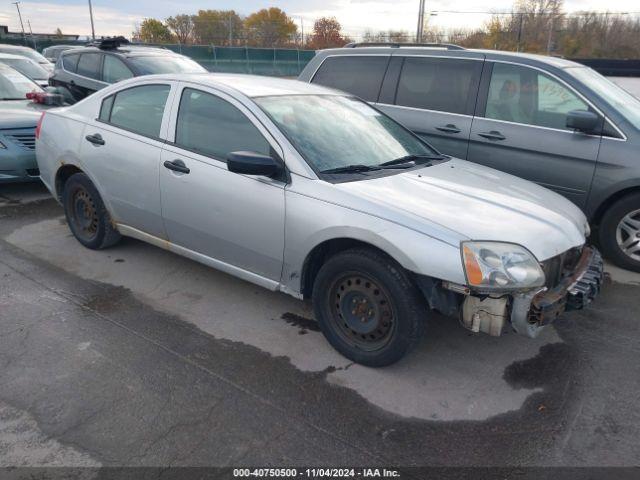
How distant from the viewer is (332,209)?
3174 mm

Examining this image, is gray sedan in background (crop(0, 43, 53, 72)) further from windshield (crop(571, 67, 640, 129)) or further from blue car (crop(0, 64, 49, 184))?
windshield (crop(571, 67, 640, 129))

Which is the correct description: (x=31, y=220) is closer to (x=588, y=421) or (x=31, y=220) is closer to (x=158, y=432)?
(x=158, y=432)

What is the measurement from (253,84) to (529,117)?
2.81 meters

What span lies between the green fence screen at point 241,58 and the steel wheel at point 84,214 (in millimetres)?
30990

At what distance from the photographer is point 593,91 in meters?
4.95

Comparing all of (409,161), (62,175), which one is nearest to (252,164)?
(409,161)

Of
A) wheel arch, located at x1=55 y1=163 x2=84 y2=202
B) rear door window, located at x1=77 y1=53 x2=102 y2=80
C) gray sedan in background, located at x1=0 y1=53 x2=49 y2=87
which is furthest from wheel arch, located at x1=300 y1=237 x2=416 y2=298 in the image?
gray sedan in background, located at x1=0 y1=53 x2=49 y2=87

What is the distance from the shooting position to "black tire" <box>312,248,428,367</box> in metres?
2.98

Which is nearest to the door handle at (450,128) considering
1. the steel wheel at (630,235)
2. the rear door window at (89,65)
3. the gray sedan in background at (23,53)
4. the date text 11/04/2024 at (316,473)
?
the steel wheel at (630,235)

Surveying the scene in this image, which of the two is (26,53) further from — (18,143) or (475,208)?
(475,208)

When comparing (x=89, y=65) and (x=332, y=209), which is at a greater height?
(x=89, y=65)

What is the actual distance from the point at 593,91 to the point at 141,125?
408 centimetres

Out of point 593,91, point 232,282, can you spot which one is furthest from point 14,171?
point 593,91

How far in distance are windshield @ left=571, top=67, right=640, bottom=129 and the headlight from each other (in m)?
2.80
